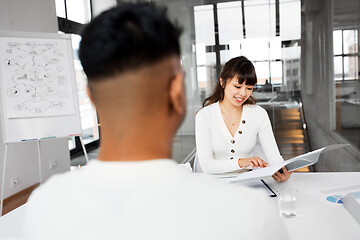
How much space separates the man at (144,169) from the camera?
527 mm

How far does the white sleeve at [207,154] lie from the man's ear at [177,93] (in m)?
1.46

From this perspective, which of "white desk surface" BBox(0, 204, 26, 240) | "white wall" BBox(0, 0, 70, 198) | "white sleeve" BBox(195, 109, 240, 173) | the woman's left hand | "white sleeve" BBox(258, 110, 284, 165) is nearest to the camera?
"white desk surface" BBox(0, 204, 26, 240)

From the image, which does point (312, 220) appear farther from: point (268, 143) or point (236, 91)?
point (236, 91)

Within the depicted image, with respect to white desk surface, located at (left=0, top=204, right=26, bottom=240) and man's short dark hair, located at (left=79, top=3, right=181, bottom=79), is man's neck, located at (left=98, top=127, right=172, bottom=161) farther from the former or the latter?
white desk surface, located at (left=0, top=204, right=26, bottom=240)

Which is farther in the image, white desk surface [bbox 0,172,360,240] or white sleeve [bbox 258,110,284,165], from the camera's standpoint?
white sleeve [bbox 258,110,284,165]

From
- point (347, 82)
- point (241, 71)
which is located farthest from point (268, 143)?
point (347, 82)

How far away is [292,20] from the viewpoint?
4.54 meters

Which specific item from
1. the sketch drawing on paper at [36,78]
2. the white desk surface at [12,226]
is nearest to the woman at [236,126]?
the white desk surface at [12,226]

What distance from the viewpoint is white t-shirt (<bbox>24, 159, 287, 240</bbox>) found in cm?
52

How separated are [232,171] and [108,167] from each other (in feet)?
5.12

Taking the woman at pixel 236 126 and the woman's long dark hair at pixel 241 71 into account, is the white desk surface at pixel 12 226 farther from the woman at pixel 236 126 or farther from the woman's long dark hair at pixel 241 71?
the woman's long dark hair at pixel 241 71

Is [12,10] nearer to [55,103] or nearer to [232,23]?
[55,103]

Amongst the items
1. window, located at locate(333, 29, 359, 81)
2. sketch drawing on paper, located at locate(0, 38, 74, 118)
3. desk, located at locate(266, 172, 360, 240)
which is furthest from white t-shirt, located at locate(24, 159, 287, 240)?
window, located at locate(333, 29, 359, 81)

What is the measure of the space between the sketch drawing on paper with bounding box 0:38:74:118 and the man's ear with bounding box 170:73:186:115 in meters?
3.39
